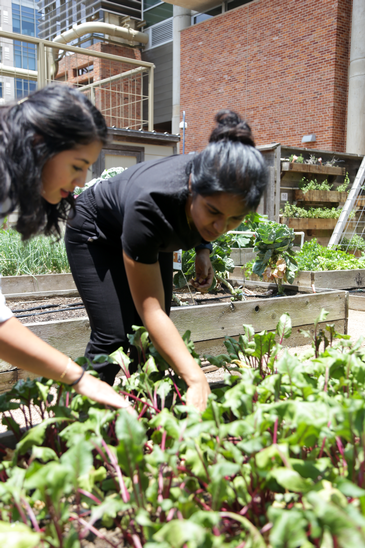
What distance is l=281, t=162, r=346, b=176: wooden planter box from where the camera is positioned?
8438mm

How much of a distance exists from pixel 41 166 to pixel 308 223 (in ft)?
27.0

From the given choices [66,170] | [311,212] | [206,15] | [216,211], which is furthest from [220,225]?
[206,15]

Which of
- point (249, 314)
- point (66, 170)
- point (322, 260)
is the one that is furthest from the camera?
point (322, 260)

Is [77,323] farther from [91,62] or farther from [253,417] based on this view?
[91,62]

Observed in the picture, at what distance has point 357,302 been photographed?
5254 mm

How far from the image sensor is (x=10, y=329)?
1109 mm

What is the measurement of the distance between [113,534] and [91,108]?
3.47 feet

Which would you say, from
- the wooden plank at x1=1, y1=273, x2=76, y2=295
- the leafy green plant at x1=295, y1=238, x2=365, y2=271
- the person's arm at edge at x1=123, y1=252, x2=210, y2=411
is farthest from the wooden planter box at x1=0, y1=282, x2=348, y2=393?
the wooden plank at x1=1, y1=273, x2=76, y2=295

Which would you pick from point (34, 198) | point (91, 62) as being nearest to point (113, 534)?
point (34, 198)

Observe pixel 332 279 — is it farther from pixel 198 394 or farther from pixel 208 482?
pixel 208 482

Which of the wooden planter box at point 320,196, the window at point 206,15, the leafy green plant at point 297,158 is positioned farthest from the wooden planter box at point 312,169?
the window at point 206,15

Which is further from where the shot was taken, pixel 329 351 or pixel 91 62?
pixel 91 62

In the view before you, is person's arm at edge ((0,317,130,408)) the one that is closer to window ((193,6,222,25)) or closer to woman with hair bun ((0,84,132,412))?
woman with hair bun ((0,84,132,412))

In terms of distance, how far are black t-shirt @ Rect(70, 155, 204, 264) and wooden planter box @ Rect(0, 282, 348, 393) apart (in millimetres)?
1334
